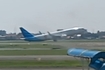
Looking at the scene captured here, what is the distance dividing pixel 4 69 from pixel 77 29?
162390mm

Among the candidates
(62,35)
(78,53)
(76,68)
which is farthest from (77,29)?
(78,53)

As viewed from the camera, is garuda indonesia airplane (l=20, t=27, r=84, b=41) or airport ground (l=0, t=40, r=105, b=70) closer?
airport ground (l=0, t=40, r=105, b=70)

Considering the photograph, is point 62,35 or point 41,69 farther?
point 62,35

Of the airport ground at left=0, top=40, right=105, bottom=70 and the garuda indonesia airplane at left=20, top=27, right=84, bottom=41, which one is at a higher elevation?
the garuda indonesia airplane at left=20, top=27, right=84, bottom=41

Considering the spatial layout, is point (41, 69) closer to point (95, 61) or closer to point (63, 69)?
point (63, 69)

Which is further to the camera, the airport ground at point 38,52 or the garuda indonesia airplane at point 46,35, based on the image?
the garuda indonesia airplane at point 46,35

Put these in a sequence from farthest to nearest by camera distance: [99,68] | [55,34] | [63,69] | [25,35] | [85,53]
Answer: [55,34] < [25,35] < [63,69] < [85,53] < [99,68]

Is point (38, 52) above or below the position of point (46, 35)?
below

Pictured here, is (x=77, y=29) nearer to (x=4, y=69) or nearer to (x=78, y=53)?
(x=4, y=69)

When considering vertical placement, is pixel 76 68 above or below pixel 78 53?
below

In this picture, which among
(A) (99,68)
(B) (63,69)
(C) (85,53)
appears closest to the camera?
(A) (99,68)

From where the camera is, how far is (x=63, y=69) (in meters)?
35.7

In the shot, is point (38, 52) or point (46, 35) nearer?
point (38, 52)

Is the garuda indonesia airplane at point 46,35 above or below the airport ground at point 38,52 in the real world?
above
